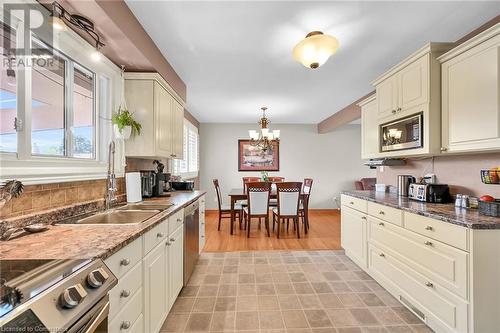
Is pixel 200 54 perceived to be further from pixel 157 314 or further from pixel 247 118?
pixel 247 118

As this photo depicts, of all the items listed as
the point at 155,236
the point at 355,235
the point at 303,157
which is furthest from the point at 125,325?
the point at 303,157

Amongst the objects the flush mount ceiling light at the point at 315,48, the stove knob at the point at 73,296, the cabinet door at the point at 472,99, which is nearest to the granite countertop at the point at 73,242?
the stove knob at the point at 73,296

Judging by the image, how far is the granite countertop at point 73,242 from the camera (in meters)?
0.90

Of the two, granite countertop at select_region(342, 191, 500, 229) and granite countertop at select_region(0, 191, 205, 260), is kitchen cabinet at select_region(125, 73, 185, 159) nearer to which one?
granite countertop at select_region(0, 191, 205, 260)

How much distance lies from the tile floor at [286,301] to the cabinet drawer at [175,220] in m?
0.72

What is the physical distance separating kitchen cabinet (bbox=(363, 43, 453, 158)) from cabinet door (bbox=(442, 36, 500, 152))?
61 millimetres

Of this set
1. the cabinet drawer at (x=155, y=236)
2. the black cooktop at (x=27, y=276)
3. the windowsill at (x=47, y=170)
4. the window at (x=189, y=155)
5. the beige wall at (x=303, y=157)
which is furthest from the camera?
the beige wall at (x=303, y=157)

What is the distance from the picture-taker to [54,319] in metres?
0.64

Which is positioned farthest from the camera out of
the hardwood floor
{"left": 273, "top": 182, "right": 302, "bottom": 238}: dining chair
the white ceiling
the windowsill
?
{"left": 273, "top": 182, "right": 302, "bottom": 238}: dining chair

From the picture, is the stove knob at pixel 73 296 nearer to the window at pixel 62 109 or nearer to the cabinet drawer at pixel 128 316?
the cabinet drawer at pixel 128 316

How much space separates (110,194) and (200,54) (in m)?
Answer: 1.66

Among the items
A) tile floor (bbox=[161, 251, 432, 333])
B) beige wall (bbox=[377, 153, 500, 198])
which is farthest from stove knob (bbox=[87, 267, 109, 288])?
beige wall (bbox=[377, 153, 500, 198])

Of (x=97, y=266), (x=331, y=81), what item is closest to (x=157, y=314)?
(x=97, y=266)

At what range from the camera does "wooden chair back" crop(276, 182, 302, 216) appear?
3900 mm
